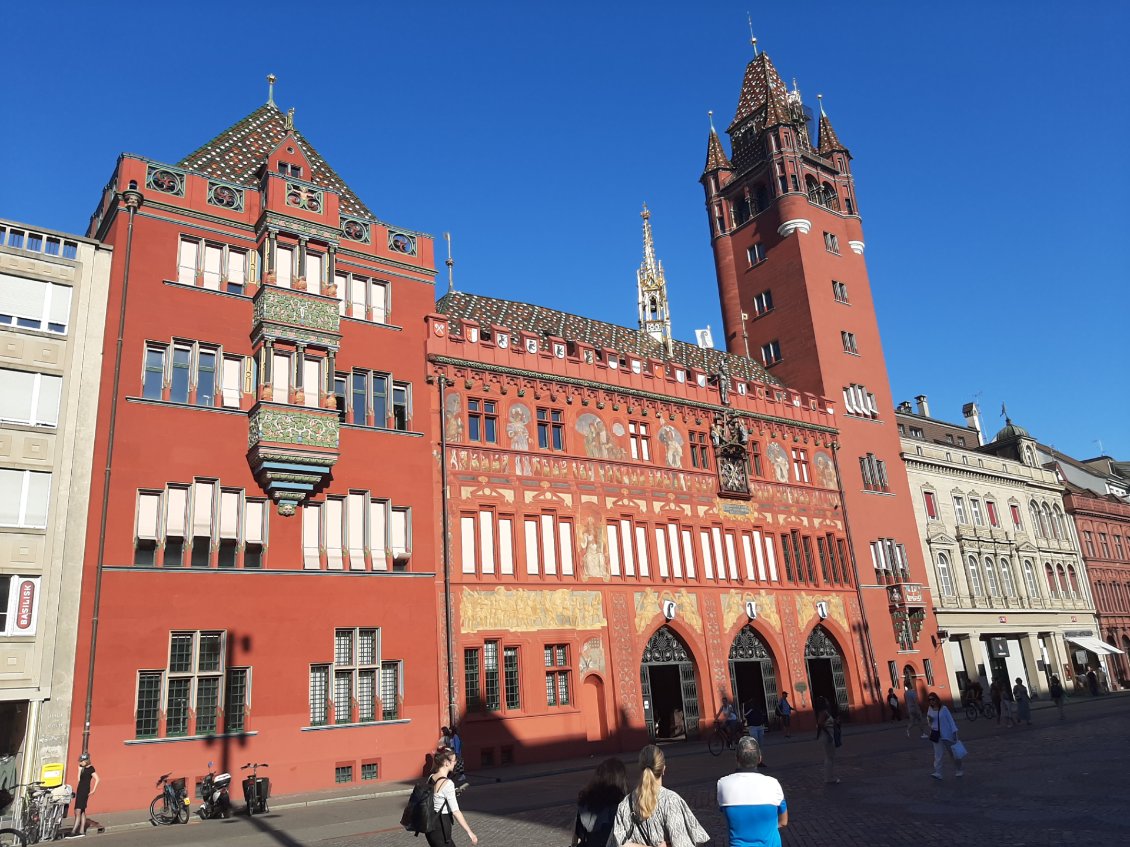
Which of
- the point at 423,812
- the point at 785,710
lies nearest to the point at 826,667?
the point at 785,710

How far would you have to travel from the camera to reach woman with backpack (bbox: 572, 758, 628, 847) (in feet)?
23.2

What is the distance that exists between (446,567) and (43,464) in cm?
1102

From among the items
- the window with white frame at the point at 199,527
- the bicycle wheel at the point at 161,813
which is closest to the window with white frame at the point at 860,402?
the window with white frame at the point at 199,527

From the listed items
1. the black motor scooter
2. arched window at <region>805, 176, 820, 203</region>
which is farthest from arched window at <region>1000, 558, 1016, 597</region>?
the black motor scooter

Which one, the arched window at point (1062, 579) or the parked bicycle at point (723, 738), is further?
the arched window at point (1062, 579)

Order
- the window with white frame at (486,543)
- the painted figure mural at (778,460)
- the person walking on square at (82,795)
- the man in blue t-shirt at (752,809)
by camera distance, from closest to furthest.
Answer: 1. the man in blue t-shirt at (752,809)
2. the person walking on square at (82,795)
3. the window with white frame at (486,543)
4. the painted figure mural at (778,460)

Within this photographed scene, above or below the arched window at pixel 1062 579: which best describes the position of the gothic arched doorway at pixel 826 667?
below

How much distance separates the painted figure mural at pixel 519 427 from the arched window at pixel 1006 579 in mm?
31689

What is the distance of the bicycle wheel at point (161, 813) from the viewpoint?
18.7m

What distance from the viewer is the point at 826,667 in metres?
37.0

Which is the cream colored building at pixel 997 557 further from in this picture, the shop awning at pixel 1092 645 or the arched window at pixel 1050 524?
the shop awning at pixel 1092 645

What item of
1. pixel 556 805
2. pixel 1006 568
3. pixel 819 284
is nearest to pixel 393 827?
pixel 556 805

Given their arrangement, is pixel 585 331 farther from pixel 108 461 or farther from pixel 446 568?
pixel 108 461

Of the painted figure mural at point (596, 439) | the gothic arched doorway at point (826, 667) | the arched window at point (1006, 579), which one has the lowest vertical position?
the gothic arched doorway at point (826, 667)
